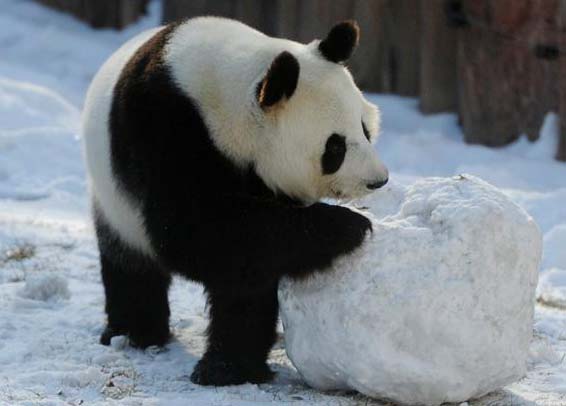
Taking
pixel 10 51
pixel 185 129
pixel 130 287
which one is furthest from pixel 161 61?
pixel 10 51

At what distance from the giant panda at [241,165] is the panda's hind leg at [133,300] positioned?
0.53m

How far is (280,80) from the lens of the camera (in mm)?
4664

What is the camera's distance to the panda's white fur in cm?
482

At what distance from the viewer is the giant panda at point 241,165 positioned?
15.6 feet

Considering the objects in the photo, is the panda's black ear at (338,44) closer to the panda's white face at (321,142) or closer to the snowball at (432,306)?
the panda's white face at (321,142)

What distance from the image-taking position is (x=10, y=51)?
12.3 metres

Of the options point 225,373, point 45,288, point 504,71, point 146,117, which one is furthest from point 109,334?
point 504,71

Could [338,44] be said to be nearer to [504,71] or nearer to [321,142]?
[321,142]

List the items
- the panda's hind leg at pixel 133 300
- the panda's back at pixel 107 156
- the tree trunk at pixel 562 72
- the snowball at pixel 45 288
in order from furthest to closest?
the tree trunk at pixel 562 72
the snowball at pixel 45 288
the panda's hind leg at pixel 133 300
the panda's back at pixel 107 156

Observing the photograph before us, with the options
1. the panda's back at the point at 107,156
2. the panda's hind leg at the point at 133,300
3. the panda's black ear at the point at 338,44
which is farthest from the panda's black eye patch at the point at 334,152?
the panda's hind leg at the point at 133,300

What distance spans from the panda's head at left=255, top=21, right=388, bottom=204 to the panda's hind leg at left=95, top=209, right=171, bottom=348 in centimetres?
105

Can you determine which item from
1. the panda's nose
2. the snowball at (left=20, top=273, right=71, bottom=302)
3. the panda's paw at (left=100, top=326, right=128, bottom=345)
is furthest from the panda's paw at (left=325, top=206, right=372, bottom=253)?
the snowball at (left=20, top=273, right=71, bottom=302)

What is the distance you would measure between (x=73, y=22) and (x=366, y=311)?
908 cm

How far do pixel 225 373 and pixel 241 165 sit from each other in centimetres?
90
